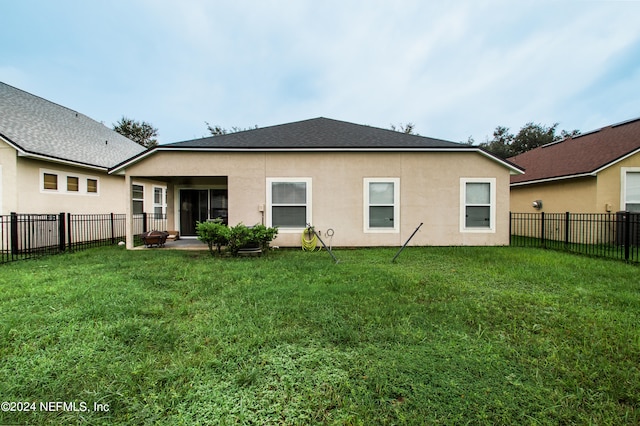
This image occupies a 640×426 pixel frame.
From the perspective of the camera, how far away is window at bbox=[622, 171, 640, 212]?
10.4 metres

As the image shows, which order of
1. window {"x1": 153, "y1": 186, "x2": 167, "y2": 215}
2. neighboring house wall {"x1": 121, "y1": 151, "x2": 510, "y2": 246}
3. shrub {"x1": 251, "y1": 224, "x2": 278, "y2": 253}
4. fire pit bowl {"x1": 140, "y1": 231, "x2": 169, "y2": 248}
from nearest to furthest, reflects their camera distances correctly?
shrub {"x1": 251, "y1": 224, "x2": 278, "y2": 253} → neighboring house wall {"x1": 121, "y1": 151, "x2": 510, "y2": 246} → fire pit bowl {"x1": 140, "y1": 231, "x2": 169, "y2": 248} → window {"x1": 153, "y1": 186, "x2": 167, "y2": 215}

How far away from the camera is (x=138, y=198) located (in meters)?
13.7

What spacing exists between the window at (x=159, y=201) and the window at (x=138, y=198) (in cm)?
74

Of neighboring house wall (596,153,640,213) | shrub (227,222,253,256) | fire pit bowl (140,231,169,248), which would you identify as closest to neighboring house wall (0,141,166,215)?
fire pit bowl (140,231,169,248)

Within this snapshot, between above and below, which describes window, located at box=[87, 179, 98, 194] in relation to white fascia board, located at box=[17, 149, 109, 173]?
below

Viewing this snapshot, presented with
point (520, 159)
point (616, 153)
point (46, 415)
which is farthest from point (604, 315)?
point (520, 159)

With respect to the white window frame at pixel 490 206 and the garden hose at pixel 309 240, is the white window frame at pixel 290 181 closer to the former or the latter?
the garden hose at pixel 309 240

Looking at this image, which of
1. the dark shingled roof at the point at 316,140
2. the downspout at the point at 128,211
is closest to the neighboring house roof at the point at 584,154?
the dark shingled roof at the point at 316,140

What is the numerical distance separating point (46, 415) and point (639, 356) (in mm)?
4999

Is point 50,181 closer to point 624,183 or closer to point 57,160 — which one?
point 57,160

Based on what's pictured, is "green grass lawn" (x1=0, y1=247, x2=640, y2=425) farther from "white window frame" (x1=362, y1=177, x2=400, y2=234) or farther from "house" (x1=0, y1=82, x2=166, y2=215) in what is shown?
"house" (x1=0, y1=82, x2=166, y2=215)

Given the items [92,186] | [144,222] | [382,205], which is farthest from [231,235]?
[92,186]

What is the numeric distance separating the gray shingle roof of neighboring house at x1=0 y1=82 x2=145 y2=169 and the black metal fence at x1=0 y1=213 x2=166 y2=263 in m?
2.13

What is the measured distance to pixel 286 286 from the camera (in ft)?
15.5
